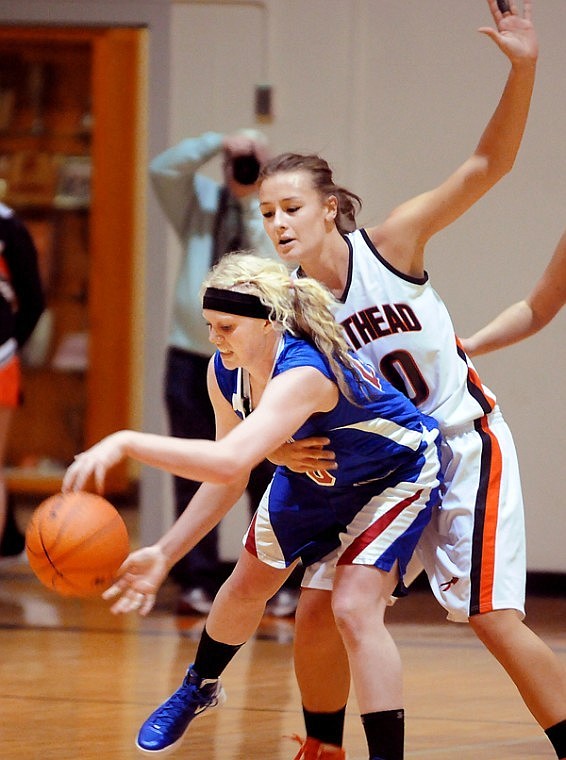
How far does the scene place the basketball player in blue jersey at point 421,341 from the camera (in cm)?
316

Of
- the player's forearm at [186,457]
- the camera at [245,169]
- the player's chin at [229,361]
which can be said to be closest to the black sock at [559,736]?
the player's forearm at [186,457]

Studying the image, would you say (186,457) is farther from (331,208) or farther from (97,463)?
(331,208)

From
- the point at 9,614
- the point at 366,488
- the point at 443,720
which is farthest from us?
the point at 9,614

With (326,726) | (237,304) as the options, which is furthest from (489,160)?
(326,726)

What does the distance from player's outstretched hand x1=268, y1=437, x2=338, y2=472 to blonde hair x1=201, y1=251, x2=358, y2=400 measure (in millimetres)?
133

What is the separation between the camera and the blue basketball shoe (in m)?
3.25

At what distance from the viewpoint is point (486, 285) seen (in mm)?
6055

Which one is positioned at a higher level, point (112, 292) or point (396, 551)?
point (396, 551)

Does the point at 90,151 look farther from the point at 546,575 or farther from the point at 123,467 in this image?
the point at 546,575

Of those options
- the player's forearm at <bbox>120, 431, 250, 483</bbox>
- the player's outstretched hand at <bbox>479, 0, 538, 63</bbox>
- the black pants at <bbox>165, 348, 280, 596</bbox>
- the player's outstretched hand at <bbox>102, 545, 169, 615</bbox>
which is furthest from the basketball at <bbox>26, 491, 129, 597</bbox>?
the black pants at <bbox>165, 348, 280, 596</bbox>

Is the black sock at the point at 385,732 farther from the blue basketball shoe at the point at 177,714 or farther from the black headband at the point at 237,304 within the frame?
the black headband at the point at 237,304

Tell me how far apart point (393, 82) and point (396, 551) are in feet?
11.3

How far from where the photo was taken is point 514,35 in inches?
129

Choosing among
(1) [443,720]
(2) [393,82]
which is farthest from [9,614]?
(2) [393,82]
